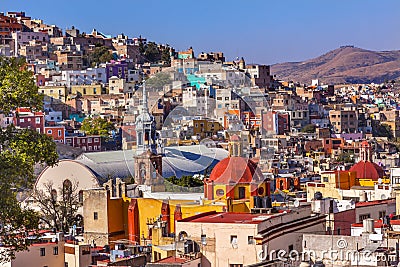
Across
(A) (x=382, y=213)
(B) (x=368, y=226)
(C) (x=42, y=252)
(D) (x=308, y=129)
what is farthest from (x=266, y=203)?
(D) (x=308, y=129)

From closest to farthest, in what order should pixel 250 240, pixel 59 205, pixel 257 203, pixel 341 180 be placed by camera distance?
pixel 250 240 → pixel 257 203 → pixel 341 180 → pixel 59 205

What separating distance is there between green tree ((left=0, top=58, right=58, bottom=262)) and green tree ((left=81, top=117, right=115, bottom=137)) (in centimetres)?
4188

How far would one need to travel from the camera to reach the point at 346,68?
6585 inches

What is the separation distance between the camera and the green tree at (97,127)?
51044mm

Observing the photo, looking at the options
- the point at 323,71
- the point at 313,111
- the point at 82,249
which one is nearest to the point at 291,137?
the point at 313,111

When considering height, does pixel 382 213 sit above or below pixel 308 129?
below

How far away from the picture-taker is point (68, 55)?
70812 mm

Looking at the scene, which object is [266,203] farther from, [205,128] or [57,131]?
[57,131]

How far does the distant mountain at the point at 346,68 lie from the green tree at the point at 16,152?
137079 mm

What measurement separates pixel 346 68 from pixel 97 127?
11968 centimetres

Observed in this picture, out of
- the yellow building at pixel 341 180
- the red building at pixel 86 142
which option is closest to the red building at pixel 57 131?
the red building at pixel 86 142

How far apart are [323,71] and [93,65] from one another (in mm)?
98112

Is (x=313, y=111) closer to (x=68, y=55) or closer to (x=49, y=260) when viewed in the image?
(x=68, y=55)

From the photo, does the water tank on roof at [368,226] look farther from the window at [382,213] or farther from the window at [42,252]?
the window at [42,252]
